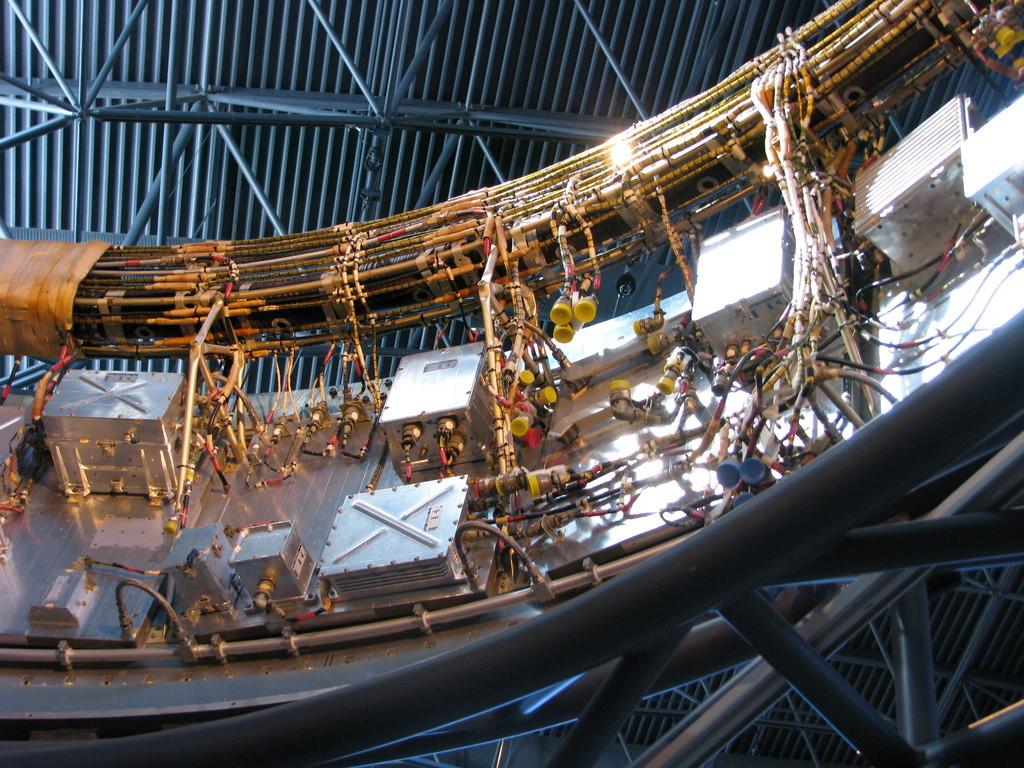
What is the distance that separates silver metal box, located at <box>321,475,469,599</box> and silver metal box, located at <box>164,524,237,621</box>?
0.78 meters

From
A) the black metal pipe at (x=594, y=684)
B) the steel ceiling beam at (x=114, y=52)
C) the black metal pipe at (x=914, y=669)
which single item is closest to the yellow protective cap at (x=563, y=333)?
the black metal pipe at (x=594, y=684)

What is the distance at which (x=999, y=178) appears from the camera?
5.22 meters

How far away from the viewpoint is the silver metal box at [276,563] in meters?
6.18

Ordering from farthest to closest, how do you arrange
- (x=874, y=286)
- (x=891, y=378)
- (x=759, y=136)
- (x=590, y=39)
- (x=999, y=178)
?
(x=590, y=39) < (x=759, y=136) < (x=874, y=286) < (x=891, y=378) < (x=999, y=178)

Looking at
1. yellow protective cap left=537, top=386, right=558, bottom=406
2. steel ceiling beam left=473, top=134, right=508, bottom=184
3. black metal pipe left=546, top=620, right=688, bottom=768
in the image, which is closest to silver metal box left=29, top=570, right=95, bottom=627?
yellow protective cap left=537, top=386, right=558, bottom=406

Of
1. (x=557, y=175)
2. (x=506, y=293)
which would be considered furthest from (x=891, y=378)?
(x=557, y=175)

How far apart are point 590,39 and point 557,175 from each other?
407 centimetres

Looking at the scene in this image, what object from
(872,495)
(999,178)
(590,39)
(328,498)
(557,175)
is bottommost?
(872,495)

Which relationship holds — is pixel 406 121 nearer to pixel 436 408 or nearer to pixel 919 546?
pixel 436 408

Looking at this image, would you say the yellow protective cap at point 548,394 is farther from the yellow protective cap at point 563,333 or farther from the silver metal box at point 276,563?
the silver metal box at point 276,563

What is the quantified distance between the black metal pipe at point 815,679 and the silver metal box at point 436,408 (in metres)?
4.24

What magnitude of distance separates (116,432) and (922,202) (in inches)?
226

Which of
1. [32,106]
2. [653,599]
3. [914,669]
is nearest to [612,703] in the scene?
[653,599]

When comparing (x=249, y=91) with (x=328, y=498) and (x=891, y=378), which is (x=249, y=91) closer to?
(x=328, y=498)
